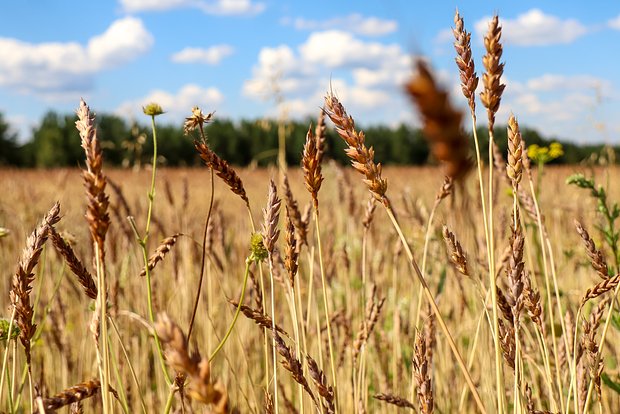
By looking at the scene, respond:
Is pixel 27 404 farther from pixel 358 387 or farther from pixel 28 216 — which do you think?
pixel 28 216

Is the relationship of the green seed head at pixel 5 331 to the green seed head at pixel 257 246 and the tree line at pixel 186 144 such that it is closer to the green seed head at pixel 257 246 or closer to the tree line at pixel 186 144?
the green seed head at pixel 257 246

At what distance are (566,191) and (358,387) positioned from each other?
33.2 ft

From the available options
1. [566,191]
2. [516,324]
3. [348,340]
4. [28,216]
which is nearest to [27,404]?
[348,340]

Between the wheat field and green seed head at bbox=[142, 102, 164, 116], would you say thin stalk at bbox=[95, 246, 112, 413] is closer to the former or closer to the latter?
the wheat field

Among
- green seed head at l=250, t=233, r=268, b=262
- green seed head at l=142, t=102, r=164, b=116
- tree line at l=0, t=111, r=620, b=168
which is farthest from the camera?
tree line at l=0, t=111, r=620, b=168

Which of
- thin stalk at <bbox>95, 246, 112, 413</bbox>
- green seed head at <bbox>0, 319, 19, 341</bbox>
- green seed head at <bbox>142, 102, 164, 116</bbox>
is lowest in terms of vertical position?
green seed head at <bbox>0, 319, 19, 341</bbox>

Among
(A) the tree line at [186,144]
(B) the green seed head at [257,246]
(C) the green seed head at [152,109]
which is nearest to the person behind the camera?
(B) the green seed head at [257,246]

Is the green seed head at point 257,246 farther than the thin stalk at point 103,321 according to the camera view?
Yes

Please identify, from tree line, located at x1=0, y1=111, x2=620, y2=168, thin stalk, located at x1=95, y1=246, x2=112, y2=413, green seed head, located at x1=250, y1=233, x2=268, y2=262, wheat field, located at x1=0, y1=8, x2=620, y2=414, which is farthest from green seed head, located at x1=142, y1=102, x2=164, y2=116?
tree line, located at x1=0, y1=111, x2=620, y2=168

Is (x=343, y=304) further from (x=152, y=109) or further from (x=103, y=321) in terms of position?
(x=103, y=321)

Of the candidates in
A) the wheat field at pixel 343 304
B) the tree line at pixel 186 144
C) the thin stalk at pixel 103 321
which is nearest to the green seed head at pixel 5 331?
the wheat field at pixel 343 304

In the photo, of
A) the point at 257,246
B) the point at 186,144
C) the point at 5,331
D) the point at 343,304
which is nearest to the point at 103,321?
the point at 257,246

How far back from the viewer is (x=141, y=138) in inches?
119

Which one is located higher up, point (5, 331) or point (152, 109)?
point (152, 109)
